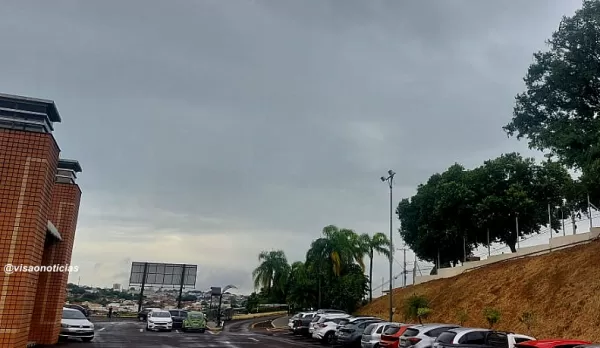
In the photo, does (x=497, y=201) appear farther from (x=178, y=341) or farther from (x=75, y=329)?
(x=75, y=329)

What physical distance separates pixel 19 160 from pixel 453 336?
14066mm

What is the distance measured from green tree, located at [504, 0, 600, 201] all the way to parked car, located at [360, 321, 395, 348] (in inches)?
429

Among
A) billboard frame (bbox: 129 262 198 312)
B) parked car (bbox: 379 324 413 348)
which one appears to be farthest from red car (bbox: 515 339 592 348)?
billboard frame (bbox: 129 262 198 312)

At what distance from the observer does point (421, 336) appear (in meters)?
15.9

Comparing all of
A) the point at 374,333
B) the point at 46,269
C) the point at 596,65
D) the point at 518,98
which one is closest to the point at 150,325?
the point at 46,269

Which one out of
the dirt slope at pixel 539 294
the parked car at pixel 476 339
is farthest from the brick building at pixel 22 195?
the dirt slope at pixel 539 294

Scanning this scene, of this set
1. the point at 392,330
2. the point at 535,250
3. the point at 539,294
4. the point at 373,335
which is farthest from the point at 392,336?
the point at 535,250

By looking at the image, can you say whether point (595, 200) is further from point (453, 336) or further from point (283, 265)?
point (283, 265)

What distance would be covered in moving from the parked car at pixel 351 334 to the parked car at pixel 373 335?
2155 mm

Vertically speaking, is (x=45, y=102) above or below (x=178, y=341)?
above

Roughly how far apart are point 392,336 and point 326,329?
29.5ft

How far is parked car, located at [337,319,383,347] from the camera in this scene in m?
21.9

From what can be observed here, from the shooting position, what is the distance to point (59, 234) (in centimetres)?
1808

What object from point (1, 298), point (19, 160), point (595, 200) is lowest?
point (1, 298)
